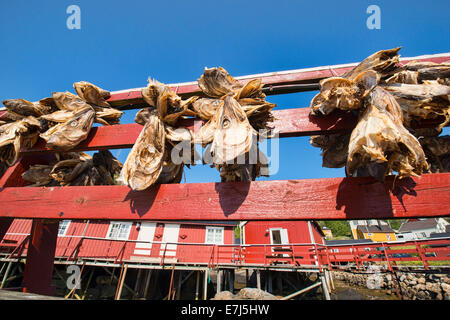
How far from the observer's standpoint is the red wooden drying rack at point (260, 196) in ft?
3.66

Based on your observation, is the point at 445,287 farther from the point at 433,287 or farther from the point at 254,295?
the point at 254,295

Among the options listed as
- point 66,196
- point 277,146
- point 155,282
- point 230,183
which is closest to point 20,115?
point 66,196

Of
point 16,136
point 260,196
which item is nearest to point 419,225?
point 260,196

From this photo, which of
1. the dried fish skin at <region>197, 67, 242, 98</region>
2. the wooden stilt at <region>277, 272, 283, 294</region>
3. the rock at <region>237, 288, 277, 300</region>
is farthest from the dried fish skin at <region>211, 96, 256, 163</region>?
the wooden stilt at <region>277, 272, 283, 294</region>

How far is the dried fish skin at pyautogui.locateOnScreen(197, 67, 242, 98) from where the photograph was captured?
1.44 m

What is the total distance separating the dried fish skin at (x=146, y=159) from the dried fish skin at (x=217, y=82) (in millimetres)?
414

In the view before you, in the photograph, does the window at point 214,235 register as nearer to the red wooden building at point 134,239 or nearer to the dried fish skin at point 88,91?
the red wooden building at point 134,239

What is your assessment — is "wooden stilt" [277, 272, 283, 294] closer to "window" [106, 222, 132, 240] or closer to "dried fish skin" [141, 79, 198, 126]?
"window" [106, 222, 132, 240]

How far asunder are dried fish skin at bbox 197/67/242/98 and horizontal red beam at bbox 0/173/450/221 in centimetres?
66

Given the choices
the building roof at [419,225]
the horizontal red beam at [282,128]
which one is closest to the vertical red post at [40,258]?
the horizontal red beam at [282,128]

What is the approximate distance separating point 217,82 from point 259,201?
859 mm

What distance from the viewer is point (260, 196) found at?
48.9 inches

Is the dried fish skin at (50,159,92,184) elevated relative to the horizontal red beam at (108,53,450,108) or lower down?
lower down
